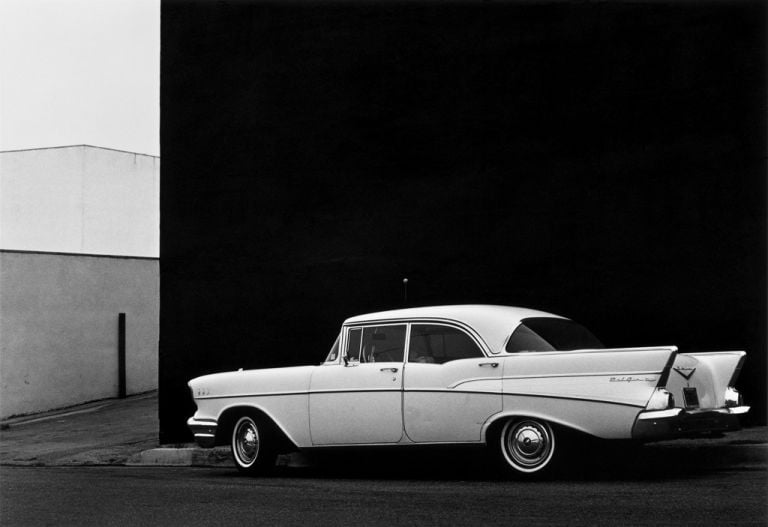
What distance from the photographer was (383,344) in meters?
9.95

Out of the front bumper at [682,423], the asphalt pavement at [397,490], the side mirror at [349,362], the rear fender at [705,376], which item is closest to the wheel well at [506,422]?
the asphalt pavement at [397,490]

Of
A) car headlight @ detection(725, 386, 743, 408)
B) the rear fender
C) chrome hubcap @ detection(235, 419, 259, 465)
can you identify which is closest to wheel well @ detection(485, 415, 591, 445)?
the rear fender

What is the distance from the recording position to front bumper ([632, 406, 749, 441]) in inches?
327

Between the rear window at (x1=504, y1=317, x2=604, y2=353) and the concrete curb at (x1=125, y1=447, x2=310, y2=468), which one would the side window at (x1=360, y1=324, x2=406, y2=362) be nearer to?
the rear window at (x1=504, y1=317, x2=604, y2=353)

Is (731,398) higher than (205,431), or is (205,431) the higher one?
(731,398)

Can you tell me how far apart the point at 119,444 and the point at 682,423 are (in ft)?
26.4

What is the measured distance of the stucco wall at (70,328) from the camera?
1925 cm

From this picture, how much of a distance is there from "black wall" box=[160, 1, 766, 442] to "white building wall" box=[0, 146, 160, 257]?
1678 cm

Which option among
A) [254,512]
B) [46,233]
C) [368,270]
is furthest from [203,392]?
[46,233]

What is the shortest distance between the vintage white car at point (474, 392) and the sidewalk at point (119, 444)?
832mm

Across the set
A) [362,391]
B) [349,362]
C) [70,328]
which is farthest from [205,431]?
[70,328]

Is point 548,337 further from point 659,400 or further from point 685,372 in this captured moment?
point 659,400

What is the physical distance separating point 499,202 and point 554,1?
7.74ft

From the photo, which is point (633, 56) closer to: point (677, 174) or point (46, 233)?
point (677, 174)
